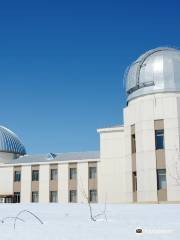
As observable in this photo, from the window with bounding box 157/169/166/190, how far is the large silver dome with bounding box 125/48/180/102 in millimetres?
8016

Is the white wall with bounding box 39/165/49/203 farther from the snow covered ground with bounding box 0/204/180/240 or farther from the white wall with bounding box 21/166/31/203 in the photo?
the snow covered ground with bounding box 0/204/180/240

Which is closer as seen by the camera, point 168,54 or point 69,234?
point 69,234

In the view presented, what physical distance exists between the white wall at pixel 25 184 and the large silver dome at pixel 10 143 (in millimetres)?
8151

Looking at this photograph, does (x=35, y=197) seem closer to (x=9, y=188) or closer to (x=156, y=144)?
(x=9, y=188)

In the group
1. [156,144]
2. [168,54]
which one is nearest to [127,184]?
[156,144]

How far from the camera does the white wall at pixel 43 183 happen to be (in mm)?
54656

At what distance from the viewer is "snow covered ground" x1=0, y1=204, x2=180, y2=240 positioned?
32.1 feet

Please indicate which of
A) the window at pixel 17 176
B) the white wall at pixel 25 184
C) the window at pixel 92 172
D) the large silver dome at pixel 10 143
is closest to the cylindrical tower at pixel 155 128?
the window at pixel 92 172

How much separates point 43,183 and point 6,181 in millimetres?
6610

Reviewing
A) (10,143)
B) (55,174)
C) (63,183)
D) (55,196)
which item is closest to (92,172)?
(63,183)

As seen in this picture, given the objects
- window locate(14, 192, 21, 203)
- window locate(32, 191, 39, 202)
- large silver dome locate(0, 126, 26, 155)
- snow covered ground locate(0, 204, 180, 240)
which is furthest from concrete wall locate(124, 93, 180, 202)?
large silver dome locate(0, 126, 26, 155)

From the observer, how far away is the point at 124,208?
1543cm

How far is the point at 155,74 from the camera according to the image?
39.1m

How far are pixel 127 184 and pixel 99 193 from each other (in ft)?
34.5
